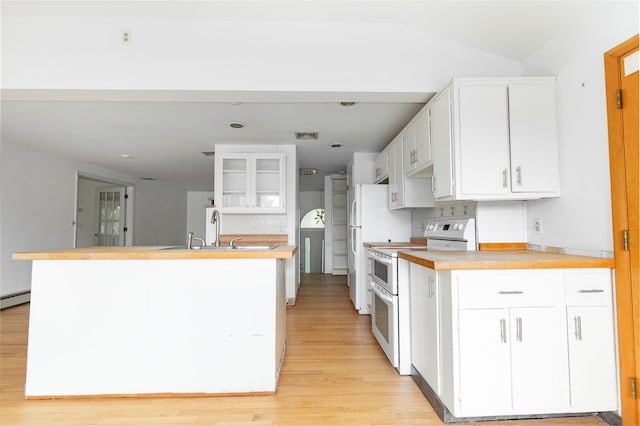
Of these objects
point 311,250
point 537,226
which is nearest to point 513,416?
point 537,226

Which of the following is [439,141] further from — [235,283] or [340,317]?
[340,317]

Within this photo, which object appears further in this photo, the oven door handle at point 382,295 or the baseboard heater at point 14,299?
the baseboard heater at point 14,299

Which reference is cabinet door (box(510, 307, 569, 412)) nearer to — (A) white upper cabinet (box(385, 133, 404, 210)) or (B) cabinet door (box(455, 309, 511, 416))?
(B) cabinet door (box(455, 309, 511, 416))

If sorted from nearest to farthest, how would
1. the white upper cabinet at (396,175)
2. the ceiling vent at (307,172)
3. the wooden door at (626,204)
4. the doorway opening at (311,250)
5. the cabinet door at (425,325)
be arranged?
1. the wooden door at (626,204)
2. the cabinet door at (425,325)
3. the white upper cabinet at (396,175)
4. the ceiling vent at (307,172)
5. the doorway opening at (311,250)

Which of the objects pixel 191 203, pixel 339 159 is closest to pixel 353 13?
pixel 339 159

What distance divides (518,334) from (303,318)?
8.57 feet

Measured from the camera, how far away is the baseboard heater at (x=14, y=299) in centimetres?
440

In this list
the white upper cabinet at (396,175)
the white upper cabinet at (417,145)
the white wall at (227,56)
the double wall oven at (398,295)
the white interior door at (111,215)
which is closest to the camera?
the white wall at (227,56)

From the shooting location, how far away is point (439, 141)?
241 centimetres

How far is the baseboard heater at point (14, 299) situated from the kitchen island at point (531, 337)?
5.64 m

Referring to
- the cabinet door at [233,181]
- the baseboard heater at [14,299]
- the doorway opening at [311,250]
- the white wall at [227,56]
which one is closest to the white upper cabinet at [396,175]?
the white wall at [227,56]

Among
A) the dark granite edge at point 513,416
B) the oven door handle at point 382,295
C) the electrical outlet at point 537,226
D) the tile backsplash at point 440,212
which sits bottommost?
the dark granite edge at point 513,416

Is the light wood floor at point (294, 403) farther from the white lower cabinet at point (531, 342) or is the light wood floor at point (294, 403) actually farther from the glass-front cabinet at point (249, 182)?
the glass-front cabinet at point (249, 182)

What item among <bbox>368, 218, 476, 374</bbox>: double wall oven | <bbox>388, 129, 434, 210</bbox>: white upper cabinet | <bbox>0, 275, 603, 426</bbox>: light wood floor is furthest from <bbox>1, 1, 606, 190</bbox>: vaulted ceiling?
<bbox>0, 275, 603, 426</bbox>: light wood floor
